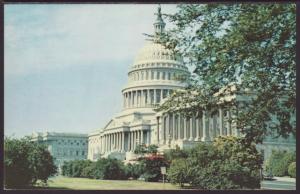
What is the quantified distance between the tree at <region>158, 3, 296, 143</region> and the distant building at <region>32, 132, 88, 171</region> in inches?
280

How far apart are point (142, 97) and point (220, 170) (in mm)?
56218

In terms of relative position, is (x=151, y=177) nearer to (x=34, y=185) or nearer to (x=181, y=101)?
(x=34, y=185)

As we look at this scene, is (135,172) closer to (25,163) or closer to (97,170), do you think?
(97,170)

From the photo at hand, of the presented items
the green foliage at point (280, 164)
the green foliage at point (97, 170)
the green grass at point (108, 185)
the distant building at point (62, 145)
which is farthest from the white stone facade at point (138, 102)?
the green grass at point (108, 185)

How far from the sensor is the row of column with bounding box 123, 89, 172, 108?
69.9 m

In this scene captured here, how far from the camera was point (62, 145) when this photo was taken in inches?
1363

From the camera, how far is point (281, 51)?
37.3ft

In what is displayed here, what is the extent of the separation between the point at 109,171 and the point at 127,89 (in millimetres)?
49085

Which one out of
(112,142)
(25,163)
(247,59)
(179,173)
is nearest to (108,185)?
(179,173)

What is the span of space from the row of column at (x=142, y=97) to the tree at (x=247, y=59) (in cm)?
5640

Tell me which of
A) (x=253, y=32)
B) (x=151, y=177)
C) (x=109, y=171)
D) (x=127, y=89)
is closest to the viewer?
(x=253, y=32)

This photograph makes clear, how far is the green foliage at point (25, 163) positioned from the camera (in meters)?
15.2

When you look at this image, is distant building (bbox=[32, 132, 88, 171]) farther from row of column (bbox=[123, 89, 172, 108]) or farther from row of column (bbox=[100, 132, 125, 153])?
row of column (bbox=[123, 89, 172, 108])

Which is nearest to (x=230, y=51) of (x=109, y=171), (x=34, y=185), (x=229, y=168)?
(x=229, y=168)
